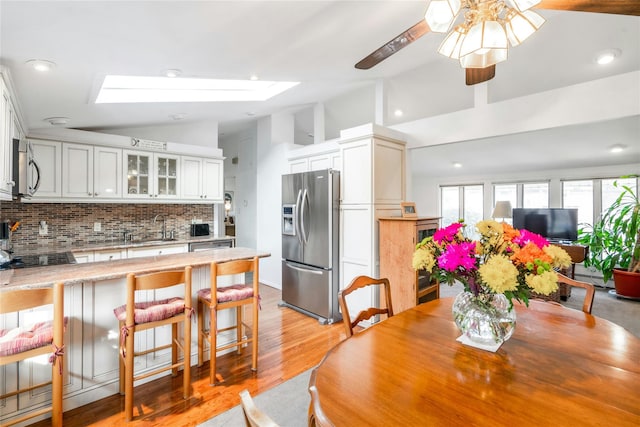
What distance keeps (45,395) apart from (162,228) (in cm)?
300

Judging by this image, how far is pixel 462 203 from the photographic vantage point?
7453 mm

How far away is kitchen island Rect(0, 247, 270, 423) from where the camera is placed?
1.89m

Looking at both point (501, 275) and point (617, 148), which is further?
point (617, 148)

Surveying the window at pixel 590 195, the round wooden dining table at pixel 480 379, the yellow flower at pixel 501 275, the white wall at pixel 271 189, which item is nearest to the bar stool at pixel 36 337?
the round wooden dining table at pixel 480 379

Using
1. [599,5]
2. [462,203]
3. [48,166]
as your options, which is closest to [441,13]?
[599,5]

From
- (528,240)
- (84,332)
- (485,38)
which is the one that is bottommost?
(84,332)

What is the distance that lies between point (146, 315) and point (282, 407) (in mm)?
1126

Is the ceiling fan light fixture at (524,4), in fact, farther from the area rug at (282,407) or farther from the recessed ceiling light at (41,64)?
the recessed ceiling light at (41,64)

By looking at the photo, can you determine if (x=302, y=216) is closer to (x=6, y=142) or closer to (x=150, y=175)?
(x=150, y=175)

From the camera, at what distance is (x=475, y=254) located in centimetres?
134

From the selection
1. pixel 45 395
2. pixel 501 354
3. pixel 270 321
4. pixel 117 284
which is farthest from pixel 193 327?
pixel 501 354

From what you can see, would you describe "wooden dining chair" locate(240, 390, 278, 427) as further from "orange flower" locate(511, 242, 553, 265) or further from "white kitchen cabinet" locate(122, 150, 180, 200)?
"white kitchen cabinet" locate(122, 150, 180, 200)

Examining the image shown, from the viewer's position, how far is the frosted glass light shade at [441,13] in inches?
58.2

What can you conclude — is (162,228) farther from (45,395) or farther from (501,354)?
(501,354)
